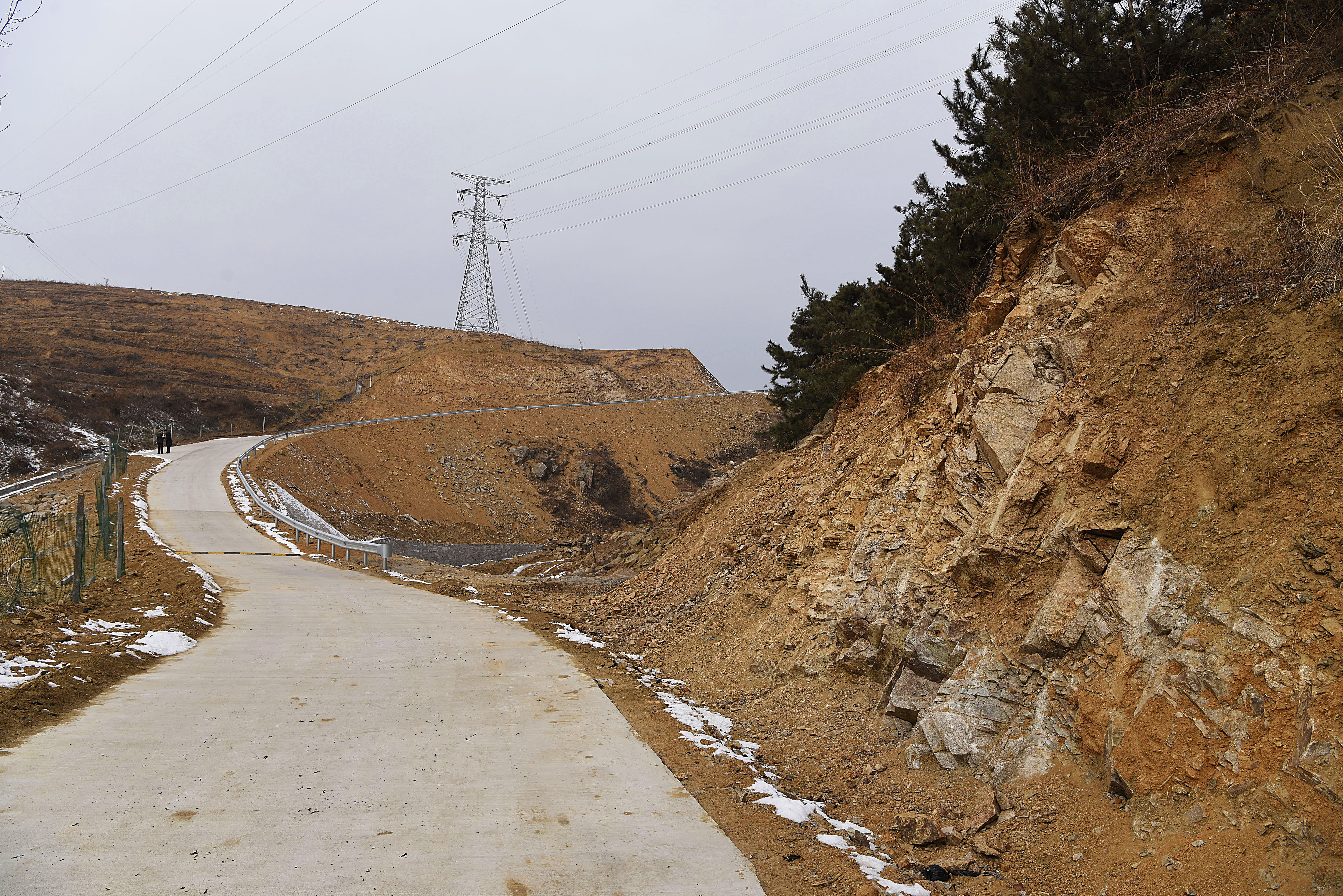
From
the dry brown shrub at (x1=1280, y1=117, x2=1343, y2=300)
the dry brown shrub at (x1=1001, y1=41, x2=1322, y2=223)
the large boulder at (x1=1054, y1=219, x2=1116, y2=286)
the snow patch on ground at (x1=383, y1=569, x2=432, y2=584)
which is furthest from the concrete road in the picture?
the snow patch on ground at (x1=383, y1=569, x2=432, y2=584)

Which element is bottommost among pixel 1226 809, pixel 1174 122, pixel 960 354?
pixel 1226 809

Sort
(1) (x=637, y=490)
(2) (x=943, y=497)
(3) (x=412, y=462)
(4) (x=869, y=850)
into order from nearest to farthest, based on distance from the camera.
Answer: (4) (x=869, y=850)
(2) (x=943, y=497)
(3) (x=412, y=462)
(1) (x=637, y=490)

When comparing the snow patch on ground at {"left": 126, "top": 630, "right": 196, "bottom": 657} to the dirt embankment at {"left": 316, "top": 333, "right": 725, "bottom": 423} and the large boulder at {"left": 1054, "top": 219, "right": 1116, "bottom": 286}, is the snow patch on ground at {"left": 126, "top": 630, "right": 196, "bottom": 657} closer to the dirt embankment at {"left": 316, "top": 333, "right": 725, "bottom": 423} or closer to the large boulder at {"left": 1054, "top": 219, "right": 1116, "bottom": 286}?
the large boulder at {"left": 1054, "top": 219, "right": 1116, "bottom": 286}

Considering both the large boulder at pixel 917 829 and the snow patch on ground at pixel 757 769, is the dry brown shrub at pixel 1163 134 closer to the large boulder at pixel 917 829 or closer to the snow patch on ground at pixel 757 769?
the large boulder at pixel 917 829

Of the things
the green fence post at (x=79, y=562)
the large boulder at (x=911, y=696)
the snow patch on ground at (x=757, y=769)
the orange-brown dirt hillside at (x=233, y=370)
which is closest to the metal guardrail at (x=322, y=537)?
the green fence post at (x=79, y=562)

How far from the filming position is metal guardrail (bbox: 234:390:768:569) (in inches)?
867

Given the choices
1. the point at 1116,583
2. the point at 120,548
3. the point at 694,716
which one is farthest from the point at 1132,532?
the point at 120,548

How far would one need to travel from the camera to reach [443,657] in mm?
10625

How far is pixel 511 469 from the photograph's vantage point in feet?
148

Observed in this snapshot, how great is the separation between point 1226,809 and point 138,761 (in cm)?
760

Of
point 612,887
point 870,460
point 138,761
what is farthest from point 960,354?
point 138,761

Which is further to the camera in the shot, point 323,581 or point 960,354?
point 323,581

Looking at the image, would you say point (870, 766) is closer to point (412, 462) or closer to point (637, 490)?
point (412, 462)

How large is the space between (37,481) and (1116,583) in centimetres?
3480
